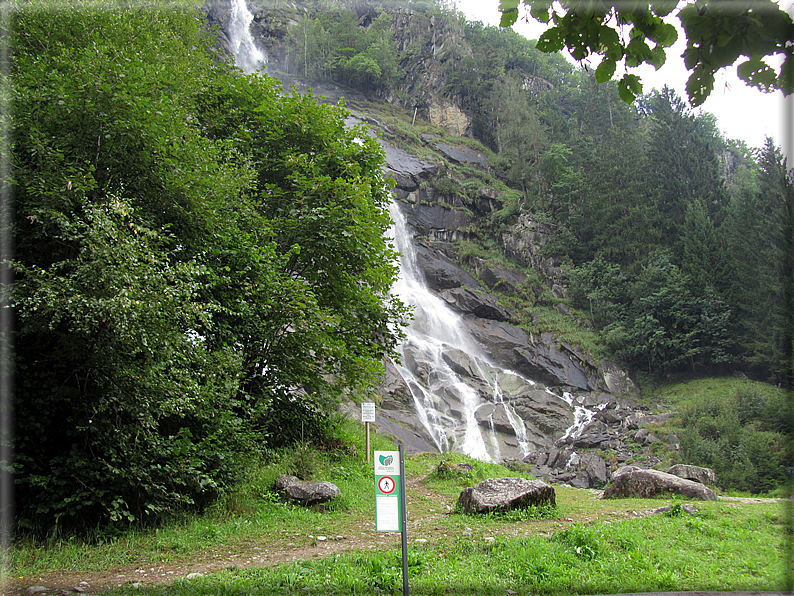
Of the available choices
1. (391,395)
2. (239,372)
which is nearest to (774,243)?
(391,395)

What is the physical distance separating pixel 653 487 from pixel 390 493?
872 centimetres

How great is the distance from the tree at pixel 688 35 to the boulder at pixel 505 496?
687 centimetres

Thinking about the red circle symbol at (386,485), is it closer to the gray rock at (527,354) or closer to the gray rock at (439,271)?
the gray rock at (527,354)

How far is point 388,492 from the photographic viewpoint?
4.32 meters

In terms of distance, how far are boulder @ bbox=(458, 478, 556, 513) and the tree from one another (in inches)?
270

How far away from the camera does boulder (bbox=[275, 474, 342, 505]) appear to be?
8.63 m

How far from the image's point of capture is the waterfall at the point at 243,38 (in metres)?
61.8

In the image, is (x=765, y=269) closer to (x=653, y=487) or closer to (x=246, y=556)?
(x=653, y=487)

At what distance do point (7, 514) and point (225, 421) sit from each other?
2831 mm

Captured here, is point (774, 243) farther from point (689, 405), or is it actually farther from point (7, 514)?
point (7, 514)

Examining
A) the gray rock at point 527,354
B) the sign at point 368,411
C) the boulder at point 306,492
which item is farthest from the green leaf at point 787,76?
the gray rock at point 527,354

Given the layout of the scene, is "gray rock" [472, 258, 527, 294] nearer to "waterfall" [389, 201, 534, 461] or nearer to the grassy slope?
"waterfall" [389, 201, 534, 461]

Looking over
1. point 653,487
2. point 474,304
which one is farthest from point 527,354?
point 653,487

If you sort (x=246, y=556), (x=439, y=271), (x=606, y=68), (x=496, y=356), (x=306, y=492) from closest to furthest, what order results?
(x=606, y=68) → (x=246, y=556) → (x=306, y=492) → (x=496, y=356) → (x=439, y=271)
